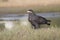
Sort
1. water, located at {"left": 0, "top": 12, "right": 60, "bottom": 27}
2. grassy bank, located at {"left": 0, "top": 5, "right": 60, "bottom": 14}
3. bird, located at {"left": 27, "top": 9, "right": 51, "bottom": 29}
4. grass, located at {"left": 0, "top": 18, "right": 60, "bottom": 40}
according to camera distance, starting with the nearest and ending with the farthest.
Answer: grass, located at {"left": 0, "top": 18, "right": 60, "bottom": 40} → bird, located at {"left": 27, "top": 9, "right": 51, "bottom": 29} → water, located at {"left": 0, "top": 12, "right": 60, "bottom": 27} → grassy bank, located at {"left": 0, "top": 5, "right": 60, "bottom": 14}

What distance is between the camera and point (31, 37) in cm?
206

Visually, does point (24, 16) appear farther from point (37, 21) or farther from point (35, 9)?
point (37, 21)

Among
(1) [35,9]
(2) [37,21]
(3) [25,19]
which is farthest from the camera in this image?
(1) [35,9]

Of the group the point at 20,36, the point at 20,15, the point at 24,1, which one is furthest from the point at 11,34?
the point at 24,1

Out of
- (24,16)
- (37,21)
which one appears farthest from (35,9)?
(37,21)

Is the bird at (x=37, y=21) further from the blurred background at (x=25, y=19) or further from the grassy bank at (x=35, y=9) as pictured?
the grassy bank at (x=35, y=9)

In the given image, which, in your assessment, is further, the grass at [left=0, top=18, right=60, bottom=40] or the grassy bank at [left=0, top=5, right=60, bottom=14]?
the grassy bank at [left=0, top=5, right=60, bottom=14]

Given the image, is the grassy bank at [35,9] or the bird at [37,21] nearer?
the bird at [37,21]

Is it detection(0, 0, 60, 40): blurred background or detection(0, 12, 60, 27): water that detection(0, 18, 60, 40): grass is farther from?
detection(0, 12, 60, 27): water

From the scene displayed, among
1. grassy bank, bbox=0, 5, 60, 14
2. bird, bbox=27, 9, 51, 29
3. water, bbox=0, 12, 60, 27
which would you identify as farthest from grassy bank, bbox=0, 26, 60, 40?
grassy bank, bbox=0, 5, 60, 14

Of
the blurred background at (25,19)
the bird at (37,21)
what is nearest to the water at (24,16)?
the blurred background at (25,19)

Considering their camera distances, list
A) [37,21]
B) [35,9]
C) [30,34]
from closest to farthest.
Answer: [30,34] < [37,21] < [35,9]

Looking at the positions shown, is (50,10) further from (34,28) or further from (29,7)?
(34,28)

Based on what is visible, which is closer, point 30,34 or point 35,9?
point 30,34
